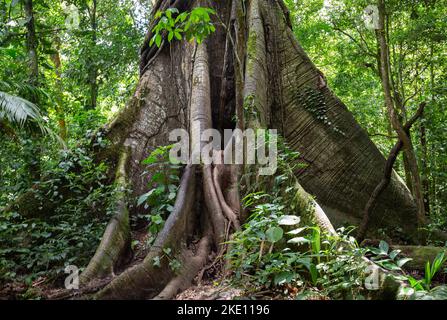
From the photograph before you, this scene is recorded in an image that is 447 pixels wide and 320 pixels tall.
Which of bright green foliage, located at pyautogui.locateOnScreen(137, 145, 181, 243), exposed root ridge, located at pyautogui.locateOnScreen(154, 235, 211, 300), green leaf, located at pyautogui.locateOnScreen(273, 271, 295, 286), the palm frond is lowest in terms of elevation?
exposed root ridge, located at pyautogui.locateOnScreen(154, 235, 211, 300)

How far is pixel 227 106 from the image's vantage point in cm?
591

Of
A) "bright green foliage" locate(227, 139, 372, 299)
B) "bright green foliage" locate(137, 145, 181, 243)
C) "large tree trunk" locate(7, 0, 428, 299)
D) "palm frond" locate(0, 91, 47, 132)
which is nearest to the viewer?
"bright green foliage" locate(227, 139, 372, 299)

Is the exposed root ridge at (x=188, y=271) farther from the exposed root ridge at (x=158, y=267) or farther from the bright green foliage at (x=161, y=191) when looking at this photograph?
the bright green foliage at (x=161, y=191)

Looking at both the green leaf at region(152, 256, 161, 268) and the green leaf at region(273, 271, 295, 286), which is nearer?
the green leaf at region(273, 271, 295, 286)

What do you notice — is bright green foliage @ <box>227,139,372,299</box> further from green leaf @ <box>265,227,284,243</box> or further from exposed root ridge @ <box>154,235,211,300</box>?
exposed root ridge @ <box>154,235,211,300</box>

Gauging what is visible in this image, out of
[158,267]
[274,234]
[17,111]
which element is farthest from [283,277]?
[17,111]

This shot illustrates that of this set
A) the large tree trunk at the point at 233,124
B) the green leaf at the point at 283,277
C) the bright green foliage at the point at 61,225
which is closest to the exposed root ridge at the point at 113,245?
the large tree trunk at the point at 233,124

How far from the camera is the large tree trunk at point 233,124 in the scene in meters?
4.53

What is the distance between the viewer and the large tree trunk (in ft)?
14.9

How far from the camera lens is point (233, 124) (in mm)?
5762

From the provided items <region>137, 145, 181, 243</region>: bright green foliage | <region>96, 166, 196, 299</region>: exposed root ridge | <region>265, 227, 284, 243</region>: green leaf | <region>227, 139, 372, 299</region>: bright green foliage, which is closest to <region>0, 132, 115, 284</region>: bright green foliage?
<region>137, 145, 181, 243</region>: bright green foliage

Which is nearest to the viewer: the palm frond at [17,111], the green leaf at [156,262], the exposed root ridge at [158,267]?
the exposed root ridge at [158,267]

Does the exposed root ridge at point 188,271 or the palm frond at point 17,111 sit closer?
the exposed root ridge at point 188,271

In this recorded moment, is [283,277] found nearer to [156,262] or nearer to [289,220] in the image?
[289,220]
